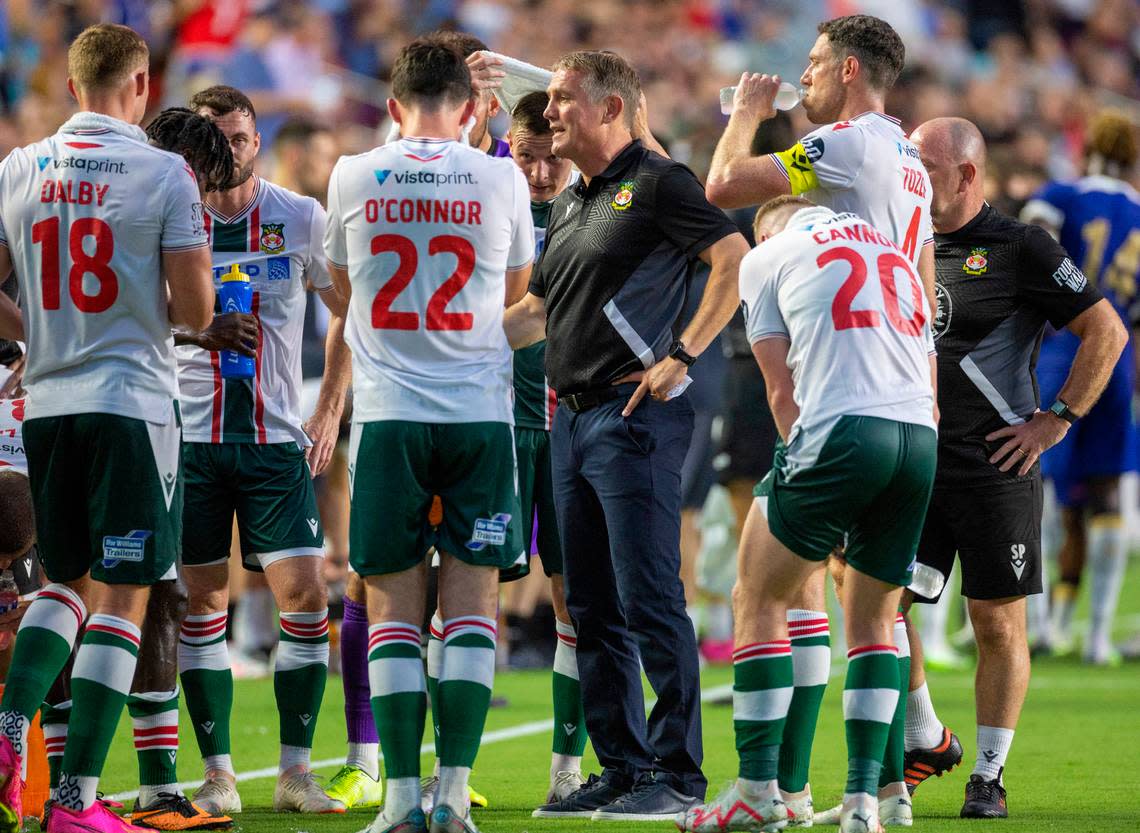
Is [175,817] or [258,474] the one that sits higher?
[258,474]

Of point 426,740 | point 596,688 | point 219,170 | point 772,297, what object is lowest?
point 426,740

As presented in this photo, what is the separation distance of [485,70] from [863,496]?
2.41m

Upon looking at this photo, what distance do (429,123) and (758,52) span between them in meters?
15.4

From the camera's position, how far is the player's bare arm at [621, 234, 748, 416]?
5410 millimetres

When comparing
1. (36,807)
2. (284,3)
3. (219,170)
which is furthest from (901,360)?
(284,3)

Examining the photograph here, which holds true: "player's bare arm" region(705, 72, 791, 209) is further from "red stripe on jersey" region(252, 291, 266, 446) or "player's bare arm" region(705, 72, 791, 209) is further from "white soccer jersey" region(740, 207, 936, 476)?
"red stripe on jersey" region(252, 291, 266, 446)

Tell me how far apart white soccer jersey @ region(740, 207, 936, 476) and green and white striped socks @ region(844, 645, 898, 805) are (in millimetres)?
629

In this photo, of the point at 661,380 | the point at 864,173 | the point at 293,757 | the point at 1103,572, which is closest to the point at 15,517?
the point at 293,757

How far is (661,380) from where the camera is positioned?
213 inches

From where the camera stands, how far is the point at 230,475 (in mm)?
6047

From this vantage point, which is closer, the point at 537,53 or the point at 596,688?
the point at 596,688

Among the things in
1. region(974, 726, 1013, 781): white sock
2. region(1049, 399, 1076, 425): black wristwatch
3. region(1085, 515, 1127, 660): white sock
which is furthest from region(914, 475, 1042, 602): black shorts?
region(1085, 515, 1127, 660): white sock

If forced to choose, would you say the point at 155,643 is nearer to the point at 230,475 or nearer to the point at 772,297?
the point at 230,475

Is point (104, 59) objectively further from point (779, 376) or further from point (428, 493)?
point (779, 376)
